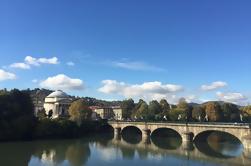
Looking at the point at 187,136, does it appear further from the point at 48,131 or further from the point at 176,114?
the point at 176,114

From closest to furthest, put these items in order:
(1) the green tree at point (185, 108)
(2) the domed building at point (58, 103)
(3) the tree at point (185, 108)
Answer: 1. (1) the green tree at point (185, 108)
2. (3) the tree at point (185, 108)
3. (2) the domed building at point (58, 103)

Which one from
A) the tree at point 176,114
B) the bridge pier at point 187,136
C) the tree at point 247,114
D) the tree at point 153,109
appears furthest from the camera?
the tree at point 153,109

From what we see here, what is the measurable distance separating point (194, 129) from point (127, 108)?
84524 millimetres

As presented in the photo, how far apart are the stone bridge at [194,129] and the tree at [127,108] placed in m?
46.3

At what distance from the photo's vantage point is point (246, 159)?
47.5m

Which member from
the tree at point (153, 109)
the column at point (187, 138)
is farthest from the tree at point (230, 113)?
the column at point (187, 138)

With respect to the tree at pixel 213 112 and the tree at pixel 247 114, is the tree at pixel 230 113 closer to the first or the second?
the tree at pixel 247 114

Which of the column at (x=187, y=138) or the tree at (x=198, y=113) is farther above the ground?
the tree at (x=198, y=113)

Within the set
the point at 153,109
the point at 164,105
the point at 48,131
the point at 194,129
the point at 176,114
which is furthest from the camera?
the point at 164,105

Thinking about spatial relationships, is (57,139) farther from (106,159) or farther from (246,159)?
(246,159)

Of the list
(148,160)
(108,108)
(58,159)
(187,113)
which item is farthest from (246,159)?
(108,108)

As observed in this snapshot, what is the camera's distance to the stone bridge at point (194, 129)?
5369 centimetres

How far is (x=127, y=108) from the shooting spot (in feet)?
491

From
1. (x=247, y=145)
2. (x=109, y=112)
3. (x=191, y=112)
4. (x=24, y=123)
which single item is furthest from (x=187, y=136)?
(x=109, y=112)
